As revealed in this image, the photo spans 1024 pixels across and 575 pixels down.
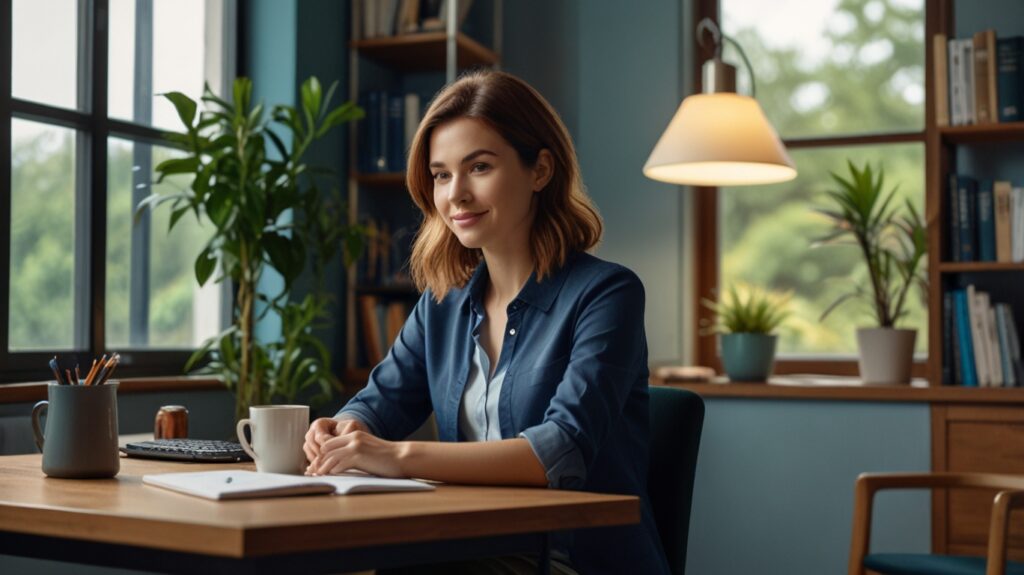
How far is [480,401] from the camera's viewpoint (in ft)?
6.11

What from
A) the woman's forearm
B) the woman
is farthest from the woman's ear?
the woman's forearm

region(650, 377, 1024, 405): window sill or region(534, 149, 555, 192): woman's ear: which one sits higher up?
region(534, 149, 555, 192): woman's ear

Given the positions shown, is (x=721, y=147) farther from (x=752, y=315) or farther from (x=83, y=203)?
(x=83, y=203)

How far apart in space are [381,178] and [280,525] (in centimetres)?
319

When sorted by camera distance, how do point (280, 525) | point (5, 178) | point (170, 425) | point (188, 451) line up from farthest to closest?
point (5, 178), point (170, 425), point (188, 451), point (280, 525)

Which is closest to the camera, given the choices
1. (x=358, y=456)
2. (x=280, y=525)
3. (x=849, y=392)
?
(x=280, y=525)

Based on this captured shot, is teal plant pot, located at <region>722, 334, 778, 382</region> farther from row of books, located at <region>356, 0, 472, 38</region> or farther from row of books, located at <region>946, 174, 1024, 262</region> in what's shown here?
row of books, located at <region>356, 0, 472, 38</region>

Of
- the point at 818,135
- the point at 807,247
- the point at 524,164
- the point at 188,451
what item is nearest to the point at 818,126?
the point at 818,135

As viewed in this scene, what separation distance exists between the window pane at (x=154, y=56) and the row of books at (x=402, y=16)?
528 millimetres

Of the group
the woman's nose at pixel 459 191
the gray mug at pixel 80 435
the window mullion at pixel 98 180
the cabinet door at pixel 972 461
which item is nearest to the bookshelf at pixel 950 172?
the cabinet door at pixel 972 461

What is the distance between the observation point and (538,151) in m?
1.94

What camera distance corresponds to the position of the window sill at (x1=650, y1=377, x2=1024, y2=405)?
3.39m

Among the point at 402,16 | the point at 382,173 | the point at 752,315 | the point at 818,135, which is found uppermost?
the point at 402,16

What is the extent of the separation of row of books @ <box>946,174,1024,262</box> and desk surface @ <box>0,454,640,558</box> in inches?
97.9
